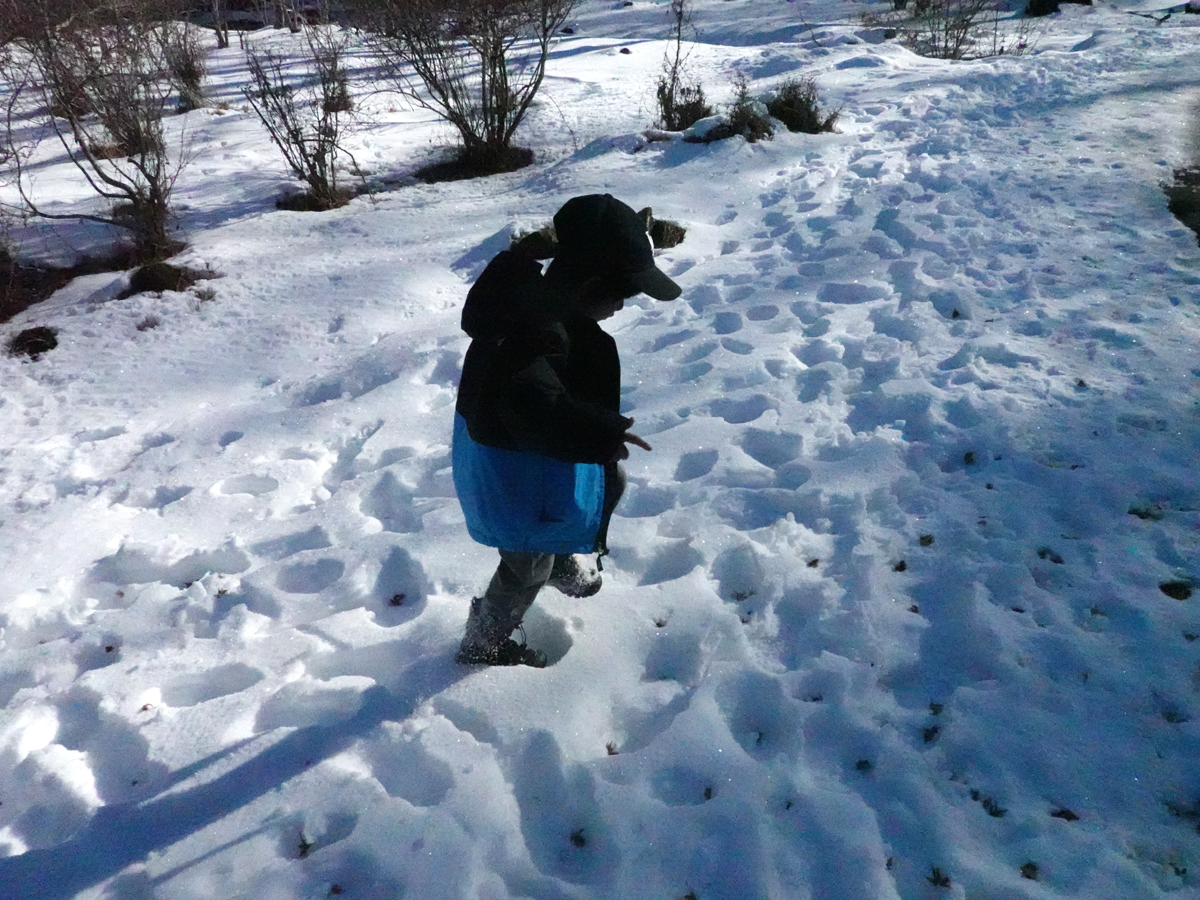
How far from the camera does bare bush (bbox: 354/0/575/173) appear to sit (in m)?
5.87

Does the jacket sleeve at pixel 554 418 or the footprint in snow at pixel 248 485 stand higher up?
the jacket sleeve at pixel 554 418

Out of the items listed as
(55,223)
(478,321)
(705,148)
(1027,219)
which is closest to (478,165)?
(705,148)

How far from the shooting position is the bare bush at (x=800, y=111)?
21.4 feet

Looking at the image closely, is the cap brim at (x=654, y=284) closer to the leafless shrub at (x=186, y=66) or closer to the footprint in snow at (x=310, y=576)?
the footprint in snow at (x=310, y=576)

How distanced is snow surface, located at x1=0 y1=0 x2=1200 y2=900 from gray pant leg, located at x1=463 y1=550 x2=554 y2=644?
149mm

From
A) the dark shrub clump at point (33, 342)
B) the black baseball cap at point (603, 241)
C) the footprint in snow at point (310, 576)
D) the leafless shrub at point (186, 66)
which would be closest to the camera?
the black baseball cap at point (603, 241)

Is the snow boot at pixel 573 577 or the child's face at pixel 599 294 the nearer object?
the child's face at pixel 599 294

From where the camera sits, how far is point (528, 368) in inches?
59.2

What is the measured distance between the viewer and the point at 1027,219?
4.53 m

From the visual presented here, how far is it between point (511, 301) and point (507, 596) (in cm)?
93

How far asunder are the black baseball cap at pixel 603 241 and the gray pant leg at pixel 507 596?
2.65 ft

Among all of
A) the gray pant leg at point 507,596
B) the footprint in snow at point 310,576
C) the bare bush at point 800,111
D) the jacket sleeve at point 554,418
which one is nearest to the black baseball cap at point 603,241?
the jacket sleeve at point 554,418

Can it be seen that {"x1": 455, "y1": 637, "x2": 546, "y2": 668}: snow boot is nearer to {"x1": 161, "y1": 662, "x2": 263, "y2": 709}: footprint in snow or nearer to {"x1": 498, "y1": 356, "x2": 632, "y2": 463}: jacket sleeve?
{"x1": 161, "y1": 662, "x2": 263, "y2": 709}: footprint in snow

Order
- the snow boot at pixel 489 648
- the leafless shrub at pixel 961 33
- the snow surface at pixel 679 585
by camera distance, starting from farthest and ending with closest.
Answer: the leafless shrub at pixel 961 33 → the snow boot at pixel 489 648 → the snow surface at pixel 679 585
